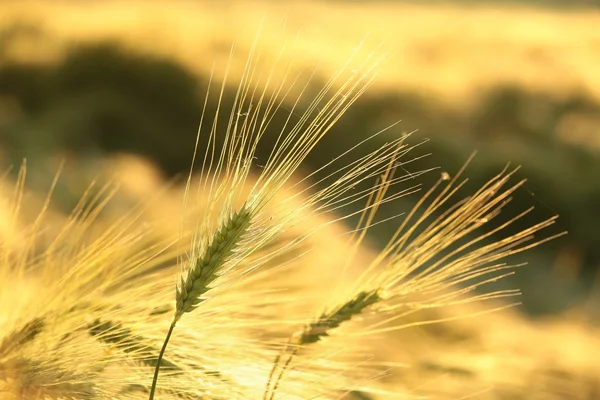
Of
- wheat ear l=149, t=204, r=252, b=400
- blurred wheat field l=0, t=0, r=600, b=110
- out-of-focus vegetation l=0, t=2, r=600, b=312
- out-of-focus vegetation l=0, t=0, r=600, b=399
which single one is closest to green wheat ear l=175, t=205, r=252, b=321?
wheat ear l=149, t=204, r=252, b=400

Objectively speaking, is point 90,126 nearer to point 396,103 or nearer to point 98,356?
point 396,103

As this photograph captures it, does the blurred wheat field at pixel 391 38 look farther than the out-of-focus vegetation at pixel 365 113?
Yes

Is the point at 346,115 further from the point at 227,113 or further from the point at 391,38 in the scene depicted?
the point at 391,38

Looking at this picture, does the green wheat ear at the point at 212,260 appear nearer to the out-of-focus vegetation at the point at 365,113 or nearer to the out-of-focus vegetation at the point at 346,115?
the out-of-focus vegetation at the point at 346,115

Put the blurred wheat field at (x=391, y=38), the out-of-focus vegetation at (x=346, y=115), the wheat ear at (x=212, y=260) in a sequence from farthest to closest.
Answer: the blurred wheat field at (x=391, y=38) < the out-of-focus vegetation at (x=346, y=115) < the wheat ear at (x=212, y=260)

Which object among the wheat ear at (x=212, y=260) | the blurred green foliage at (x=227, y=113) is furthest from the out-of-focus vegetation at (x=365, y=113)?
the wheat ear at (x=212, y=260)

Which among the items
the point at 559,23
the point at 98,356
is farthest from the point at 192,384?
the point at 559,23

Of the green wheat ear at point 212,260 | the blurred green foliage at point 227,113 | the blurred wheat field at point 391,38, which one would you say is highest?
the blurred wheat field at point 391,38
